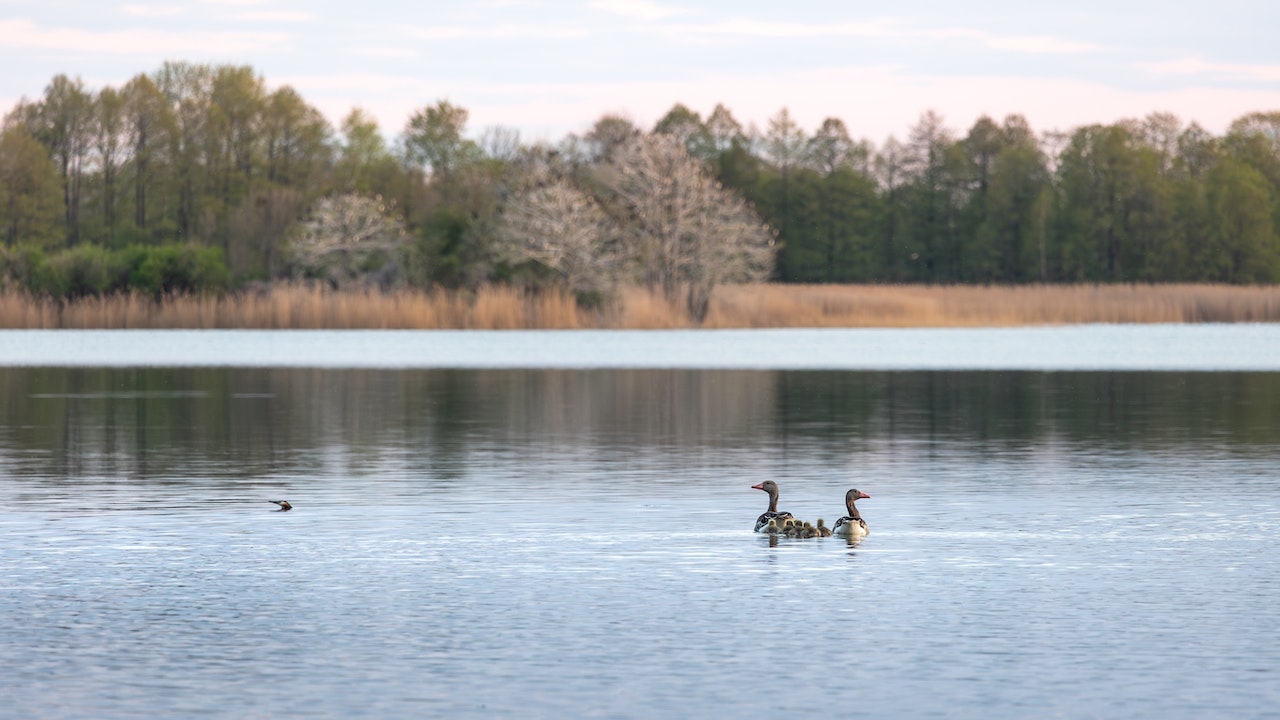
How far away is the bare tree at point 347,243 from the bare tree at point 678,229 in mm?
12003

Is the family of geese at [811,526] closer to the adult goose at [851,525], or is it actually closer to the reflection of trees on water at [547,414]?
the adult goose at [851,525]

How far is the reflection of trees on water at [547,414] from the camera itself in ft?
63.8

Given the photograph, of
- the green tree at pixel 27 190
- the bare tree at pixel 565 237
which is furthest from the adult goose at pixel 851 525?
the green tree at pixel 27 190

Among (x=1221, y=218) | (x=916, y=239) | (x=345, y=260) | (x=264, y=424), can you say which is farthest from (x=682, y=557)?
(x=916, y=239)

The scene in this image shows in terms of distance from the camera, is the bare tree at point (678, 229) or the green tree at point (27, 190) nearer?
the bare tree at point (678, 229)

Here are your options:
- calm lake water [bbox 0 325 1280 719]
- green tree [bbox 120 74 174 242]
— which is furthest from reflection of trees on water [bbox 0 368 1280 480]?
green tree [bbox 120 74 174 242]

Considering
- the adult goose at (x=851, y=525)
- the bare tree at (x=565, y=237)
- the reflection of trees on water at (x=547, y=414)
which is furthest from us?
the bare tree at (x=565, y=237)

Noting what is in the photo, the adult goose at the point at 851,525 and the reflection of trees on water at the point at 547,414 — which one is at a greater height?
the reflection of trees on water at the point at 547,414

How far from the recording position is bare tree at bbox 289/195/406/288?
237ft

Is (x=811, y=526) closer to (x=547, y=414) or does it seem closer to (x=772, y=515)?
(x=772, y=515)

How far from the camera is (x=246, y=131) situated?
92.1 m

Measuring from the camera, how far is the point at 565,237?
61188 mm

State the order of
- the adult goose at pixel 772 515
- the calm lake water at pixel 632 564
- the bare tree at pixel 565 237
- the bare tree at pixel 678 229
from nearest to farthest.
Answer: the calm lake water at pixel 632 564
the adult goose at pixel 772 515
the bare tree at pixel 565 237
the bare tree at pixel 678 229

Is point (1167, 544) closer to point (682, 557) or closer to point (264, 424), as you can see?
point (682, 557)
